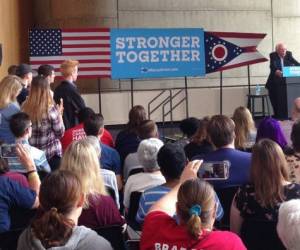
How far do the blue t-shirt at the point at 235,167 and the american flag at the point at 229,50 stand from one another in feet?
24.0

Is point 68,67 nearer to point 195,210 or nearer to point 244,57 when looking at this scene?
point 195,210

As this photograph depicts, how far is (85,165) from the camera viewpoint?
3002 mm

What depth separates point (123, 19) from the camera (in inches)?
468

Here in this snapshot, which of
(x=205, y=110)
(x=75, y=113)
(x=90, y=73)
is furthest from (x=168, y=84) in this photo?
(x=75, y=113)

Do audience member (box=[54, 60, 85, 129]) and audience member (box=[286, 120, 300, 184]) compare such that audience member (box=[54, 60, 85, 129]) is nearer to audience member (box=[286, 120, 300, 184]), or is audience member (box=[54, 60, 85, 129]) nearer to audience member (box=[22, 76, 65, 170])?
audience member (box=[22, 76, 65, 170])

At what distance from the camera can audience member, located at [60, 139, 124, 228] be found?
2816 mm

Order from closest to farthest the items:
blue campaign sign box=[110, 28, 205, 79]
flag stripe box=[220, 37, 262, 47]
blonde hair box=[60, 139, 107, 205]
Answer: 1. blonde hair box=[60, 139, 107, 205]
2. blue campaign sign box=[110, 28, 205, 79]
3. flag stripe box=[220, 37, 262, 47]

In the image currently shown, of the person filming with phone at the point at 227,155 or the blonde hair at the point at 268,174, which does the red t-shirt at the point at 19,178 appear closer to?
the person filming with phone at the point at 227,155

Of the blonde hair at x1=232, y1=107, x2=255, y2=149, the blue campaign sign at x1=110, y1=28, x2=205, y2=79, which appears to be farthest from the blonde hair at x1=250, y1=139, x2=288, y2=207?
the blue campaign sign at x1=110, y1=28, x2=205, y2=79

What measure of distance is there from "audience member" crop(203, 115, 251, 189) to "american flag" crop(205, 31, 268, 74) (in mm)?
7037

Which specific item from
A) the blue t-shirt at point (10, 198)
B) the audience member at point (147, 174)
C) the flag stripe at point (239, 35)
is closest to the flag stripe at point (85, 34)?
the flag stripe at point (239, 35)

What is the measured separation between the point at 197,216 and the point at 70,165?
3.94 feet

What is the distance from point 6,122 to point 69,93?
48.7 inches

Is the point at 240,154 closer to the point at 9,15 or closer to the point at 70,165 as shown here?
the point at 70,165
